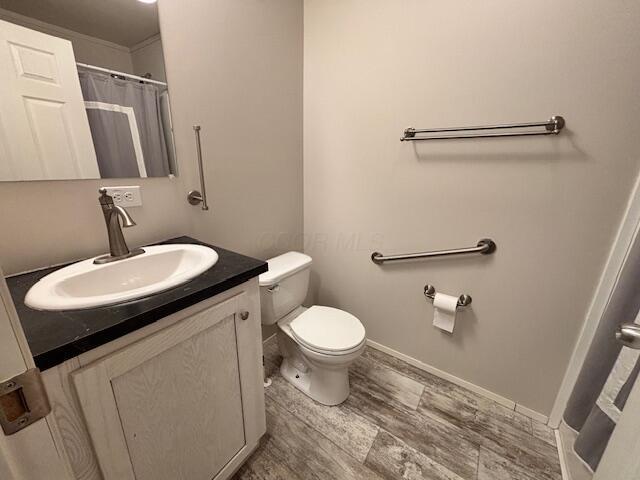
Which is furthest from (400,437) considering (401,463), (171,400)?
(171,400)

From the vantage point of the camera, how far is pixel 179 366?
31.7 inches

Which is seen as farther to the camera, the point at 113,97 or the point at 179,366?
the point at 113,97

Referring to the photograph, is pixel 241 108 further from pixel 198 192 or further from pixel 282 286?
pixel 282 286

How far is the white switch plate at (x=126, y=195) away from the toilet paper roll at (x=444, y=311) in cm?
154

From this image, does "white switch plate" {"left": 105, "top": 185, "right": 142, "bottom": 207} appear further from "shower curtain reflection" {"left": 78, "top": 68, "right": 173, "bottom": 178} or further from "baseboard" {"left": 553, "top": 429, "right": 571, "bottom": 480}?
"baseboard" {"left": 553, "top": 429, "right": 571, "bottom": 480}

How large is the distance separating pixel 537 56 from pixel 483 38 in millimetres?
235

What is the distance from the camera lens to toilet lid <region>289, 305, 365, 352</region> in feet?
4.42

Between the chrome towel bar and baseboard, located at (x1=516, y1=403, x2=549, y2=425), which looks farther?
baseboard, located at (x1=516, y1=403, x2=549, y2=425)

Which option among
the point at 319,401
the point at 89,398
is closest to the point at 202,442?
the point at 89,398

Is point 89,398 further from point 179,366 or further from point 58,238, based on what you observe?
point 58,238

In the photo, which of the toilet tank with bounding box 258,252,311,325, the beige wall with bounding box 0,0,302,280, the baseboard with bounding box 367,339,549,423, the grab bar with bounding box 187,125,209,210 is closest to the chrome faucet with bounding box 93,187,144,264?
the beige wall with bounding box 0,0,302,280

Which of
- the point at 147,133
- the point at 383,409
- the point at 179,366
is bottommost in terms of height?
the point at 383,409

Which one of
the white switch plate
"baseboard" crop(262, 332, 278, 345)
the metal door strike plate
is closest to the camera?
the metal door strike plate

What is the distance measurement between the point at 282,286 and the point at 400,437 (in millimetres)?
946
